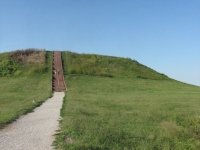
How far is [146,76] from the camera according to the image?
160ft

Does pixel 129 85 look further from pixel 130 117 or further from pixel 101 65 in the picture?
pixel 130 117

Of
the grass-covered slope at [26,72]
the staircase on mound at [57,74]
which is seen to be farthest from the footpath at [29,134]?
the staircase on mound at [57,74]

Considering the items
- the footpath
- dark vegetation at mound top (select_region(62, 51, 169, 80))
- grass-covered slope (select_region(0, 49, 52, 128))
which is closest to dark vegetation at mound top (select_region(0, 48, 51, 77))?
grass-covered slope (select_region(0, 49, 52, 128))

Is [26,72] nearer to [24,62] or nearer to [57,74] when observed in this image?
[24,62]

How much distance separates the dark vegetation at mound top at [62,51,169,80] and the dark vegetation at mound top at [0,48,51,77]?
4.28 meters

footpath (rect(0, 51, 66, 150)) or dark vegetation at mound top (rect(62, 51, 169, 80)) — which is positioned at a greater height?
dark vegetation at mound top (rect(62, 51, 169, 80))

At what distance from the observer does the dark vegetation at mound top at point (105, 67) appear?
156 ft

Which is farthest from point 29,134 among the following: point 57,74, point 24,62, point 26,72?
point 24,62

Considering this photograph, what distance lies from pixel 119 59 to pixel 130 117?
44.2 m

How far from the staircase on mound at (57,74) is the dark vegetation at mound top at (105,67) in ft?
3.70

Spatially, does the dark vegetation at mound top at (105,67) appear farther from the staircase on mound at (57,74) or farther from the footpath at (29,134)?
the footpath at (29,134)

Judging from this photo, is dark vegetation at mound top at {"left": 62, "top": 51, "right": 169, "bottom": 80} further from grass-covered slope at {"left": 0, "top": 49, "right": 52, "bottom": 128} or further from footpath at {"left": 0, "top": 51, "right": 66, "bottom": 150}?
footpath at {"left": 0, "top": 51, "right": 66, "bottom": 150}

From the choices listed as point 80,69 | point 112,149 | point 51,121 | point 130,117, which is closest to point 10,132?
→ point 51,121

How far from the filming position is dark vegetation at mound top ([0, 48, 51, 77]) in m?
45.5
